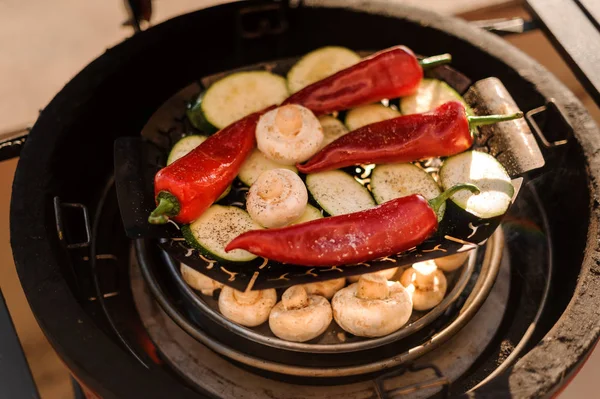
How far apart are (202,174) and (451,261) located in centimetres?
115

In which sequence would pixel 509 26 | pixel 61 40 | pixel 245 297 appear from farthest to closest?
pixel 61 40
pixel 509 26
pixel 245 297

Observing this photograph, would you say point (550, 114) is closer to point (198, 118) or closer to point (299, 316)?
point (299, 316)

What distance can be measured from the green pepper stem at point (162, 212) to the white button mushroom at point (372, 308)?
2.53 ft

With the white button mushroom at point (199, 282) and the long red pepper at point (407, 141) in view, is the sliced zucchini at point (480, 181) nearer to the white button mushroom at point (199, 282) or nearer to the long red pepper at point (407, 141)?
the long red pepper at point (407, 141)

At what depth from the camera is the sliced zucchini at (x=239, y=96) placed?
2943 mm

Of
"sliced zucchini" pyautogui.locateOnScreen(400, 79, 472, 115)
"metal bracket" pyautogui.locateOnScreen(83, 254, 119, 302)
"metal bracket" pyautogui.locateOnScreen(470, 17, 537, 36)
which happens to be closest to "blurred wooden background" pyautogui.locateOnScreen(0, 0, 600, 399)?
"metal bracket" pyautogui.locateOnScreen(470, 17, 537, 36)

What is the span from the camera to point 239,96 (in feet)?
A: 9.87

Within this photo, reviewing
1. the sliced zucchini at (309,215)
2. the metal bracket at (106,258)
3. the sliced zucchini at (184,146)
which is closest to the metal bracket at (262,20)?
the sliced zucchini at (184,146)

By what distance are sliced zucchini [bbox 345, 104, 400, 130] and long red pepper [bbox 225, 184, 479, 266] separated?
0.68 metres

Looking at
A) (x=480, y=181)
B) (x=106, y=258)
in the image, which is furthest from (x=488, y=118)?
(x=106, y=258)

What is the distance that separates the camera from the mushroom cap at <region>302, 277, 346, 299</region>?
8.50 ft

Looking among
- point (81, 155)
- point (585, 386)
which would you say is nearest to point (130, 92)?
point (81, 155)

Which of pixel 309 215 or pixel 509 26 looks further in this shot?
pixel 509 26

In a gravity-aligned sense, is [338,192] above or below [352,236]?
above
